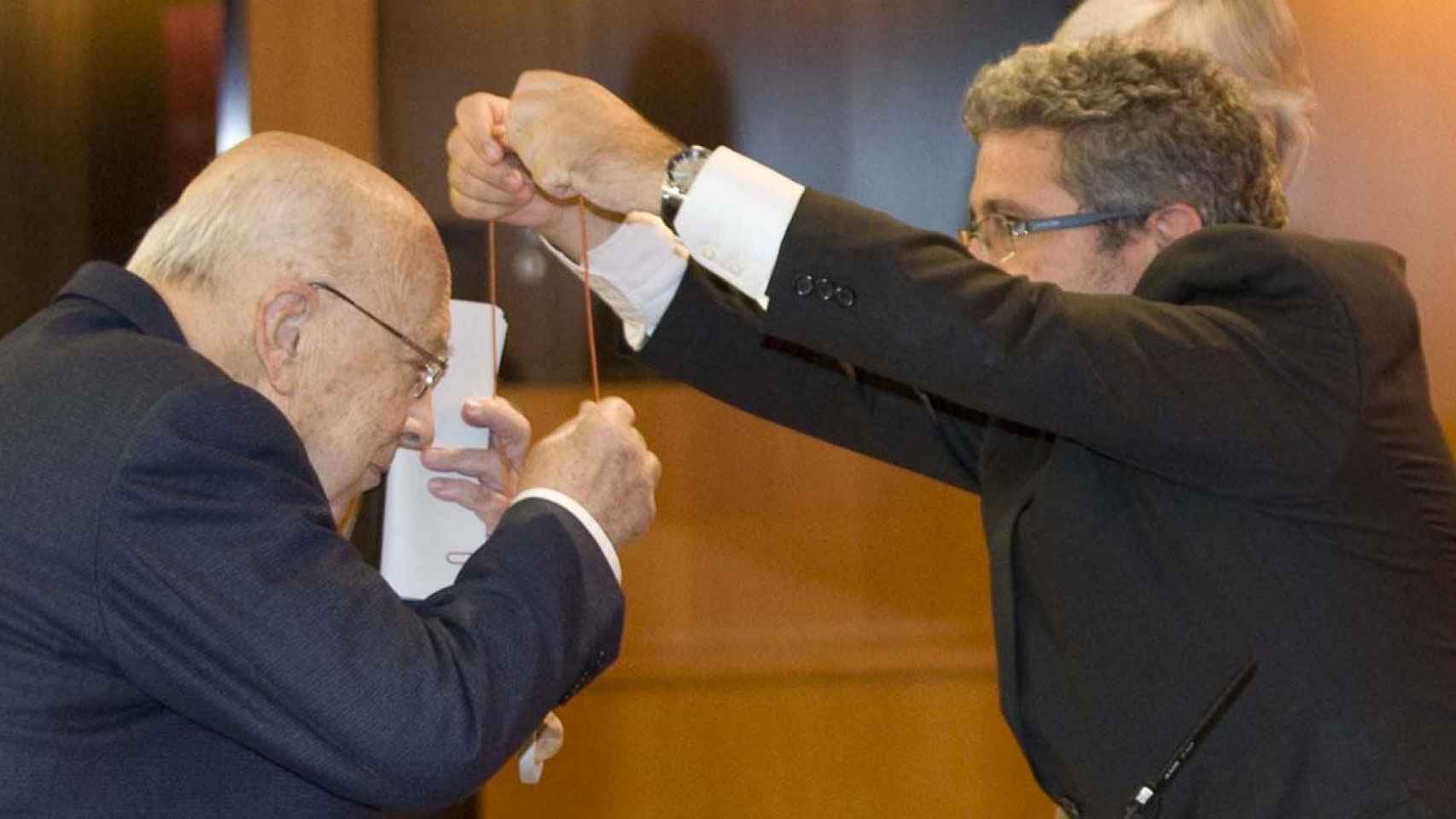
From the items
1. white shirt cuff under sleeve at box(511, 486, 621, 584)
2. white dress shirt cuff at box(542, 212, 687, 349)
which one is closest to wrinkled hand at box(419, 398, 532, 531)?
white dress shirt cuff at box(542, 212, 687, 349)

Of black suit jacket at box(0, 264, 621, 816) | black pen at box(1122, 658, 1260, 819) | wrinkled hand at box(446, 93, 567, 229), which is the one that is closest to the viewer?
black suit jacket at box(0, 264, 621, 816)

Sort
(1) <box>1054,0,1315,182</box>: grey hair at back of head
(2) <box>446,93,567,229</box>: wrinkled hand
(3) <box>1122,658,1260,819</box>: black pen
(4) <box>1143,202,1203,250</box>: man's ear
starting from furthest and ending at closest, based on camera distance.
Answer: (1) <box>1054,0,1315,182</box>: grey hair at back of head, (2) <box>446,93,567,229</box>: wrinkled hand, (4) <box>1143,202,1203,250</box>: man's ear, (3) <box>1122,658,1260,819</box>: black pen

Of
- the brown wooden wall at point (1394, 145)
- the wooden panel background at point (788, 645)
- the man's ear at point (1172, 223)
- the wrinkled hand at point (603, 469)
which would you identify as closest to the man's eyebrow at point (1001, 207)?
the man's ear at point (1172, 223)

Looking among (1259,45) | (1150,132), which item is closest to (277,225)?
(1150,132)

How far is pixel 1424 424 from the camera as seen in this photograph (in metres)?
1.65

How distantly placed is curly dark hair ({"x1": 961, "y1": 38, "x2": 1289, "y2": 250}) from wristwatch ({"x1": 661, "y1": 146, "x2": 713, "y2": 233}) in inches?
16.8

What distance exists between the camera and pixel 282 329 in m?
1.58

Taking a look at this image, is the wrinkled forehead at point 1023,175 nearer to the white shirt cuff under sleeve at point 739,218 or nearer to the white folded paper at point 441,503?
the white shirt cuff under sleeve at point 739,218

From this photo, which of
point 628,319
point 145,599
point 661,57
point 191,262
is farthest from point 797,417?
point 661,57

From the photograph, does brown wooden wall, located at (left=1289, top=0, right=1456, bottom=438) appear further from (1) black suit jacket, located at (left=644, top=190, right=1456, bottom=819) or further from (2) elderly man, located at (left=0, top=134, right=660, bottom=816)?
(2) elderly man, located at (left=0, top=134, right=660, bottom=816)

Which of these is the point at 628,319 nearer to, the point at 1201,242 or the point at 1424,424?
the point at 1201,242

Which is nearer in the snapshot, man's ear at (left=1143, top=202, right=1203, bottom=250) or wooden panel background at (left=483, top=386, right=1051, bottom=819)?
man's ear at (left=1143, top=202, right=1203, bottom=250)

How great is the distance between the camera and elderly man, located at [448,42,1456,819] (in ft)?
4.82

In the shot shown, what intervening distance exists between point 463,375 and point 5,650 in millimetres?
692
